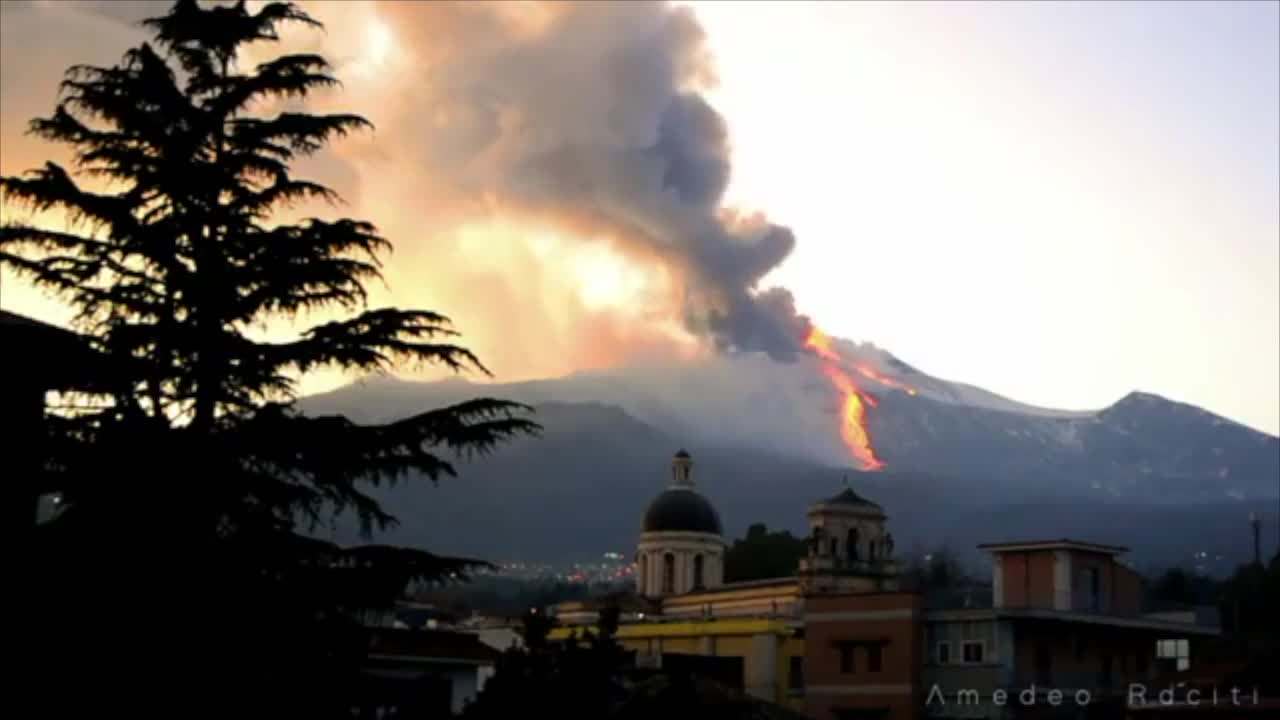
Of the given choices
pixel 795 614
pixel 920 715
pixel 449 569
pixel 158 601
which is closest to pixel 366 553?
pixel 449 569

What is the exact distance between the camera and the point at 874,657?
210ft

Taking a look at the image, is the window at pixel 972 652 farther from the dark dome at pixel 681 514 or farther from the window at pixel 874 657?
the dark dome at pixel 681 514

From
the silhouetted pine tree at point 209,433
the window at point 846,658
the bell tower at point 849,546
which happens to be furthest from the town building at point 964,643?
the silhouetted pine tree at point 209,433

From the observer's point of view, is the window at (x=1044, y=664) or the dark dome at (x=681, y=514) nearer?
the window at (x=1044, y=664)

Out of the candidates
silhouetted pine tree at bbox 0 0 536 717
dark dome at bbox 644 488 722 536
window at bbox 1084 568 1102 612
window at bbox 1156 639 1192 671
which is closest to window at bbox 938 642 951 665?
window at bbox 1156 639 1192 671

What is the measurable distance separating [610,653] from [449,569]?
6.78ft

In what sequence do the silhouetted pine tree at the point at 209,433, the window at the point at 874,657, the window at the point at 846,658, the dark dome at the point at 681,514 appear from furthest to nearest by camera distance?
the dark dome at the point at 681,514
the window at the point at 846,658
the window at the point at 874,657
the silhouetted pine tree at the point at 209,433

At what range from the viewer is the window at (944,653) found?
207 feet

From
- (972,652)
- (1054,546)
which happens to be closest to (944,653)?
(972,652)

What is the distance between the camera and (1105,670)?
65.4 m

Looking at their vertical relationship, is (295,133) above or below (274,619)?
above

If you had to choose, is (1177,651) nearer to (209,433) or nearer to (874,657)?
(874,657)

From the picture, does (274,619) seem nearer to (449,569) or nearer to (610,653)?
(449,569)

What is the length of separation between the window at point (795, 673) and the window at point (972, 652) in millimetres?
7623
